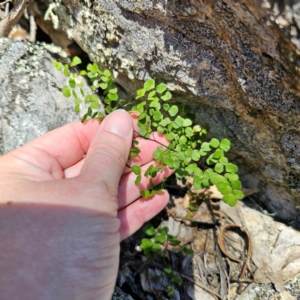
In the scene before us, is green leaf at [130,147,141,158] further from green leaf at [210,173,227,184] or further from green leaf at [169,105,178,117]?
green leaf at [210,173,227,184]

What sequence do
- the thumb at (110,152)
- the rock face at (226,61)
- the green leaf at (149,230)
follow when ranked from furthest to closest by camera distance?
the green leaf at (149,230)
the thumb at (110,152)
the rock face at (226,61)


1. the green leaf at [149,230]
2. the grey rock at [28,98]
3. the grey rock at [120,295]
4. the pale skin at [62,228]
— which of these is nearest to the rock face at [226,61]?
the grey rock at [28,98]

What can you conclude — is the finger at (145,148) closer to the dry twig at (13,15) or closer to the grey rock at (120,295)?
the grey rock at (120,295)

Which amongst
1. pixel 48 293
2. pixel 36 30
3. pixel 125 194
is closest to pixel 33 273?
pixel 48 293

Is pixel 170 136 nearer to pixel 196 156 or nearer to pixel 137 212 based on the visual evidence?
pixel 196 156

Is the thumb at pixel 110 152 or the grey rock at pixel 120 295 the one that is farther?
the grey rock at pixel 120 295

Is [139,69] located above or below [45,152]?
above

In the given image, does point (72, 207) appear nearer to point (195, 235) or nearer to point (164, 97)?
point (164, 97)
